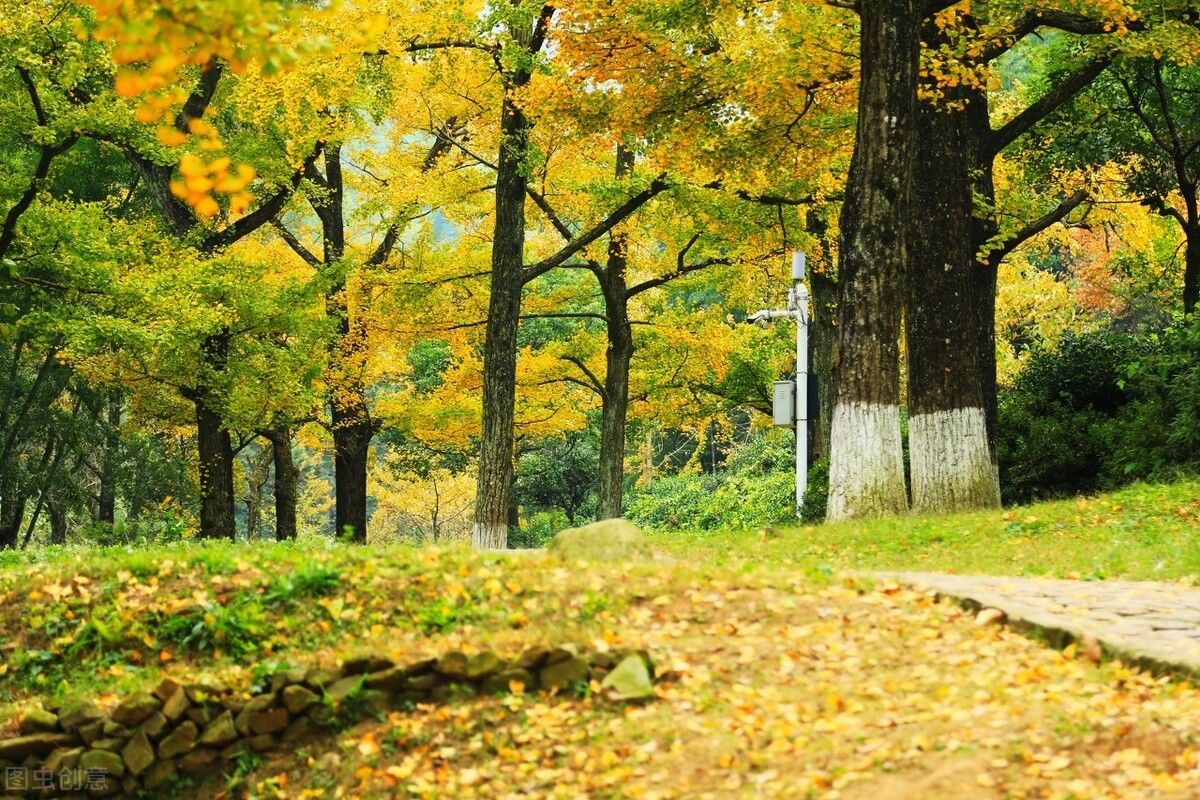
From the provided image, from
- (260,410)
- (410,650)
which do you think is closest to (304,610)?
(410,650)

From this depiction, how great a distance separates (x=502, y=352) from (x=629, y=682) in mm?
11569

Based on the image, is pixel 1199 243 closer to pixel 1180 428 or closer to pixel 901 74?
pixel 1180 428

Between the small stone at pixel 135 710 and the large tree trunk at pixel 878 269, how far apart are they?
8.36 metres

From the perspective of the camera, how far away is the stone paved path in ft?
23.4

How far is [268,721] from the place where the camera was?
8023mm

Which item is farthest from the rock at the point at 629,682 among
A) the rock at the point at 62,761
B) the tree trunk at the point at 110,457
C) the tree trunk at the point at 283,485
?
the tree trunk at the point at 110,457

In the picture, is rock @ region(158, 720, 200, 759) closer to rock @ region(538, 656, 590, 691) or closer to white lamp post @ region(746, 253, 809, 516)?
rock @ region(538, 656, 590, 691)

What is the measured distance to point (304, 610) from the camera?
900 cm

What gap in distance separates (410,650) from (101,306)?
14251 millimetres

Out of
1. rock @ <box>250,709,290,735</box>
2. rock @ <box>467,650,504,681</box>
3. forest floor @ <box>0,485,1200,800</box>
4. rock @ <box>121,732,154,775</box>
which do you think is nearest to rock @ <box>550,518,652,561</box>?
forest floor @ <box>0,485,1200,800</box>

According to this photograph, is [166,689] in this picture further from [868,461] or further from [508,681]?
[868,461]

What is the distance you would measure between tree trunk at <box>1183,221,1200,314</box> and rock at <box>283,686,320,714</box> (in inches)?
721

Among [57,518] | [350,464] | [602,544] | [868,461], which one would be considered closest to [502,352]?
[868,461]

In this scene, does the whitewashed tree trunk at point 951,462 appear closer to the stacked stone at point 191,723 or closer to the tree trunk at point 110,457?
the stacked stone at point 191,723
